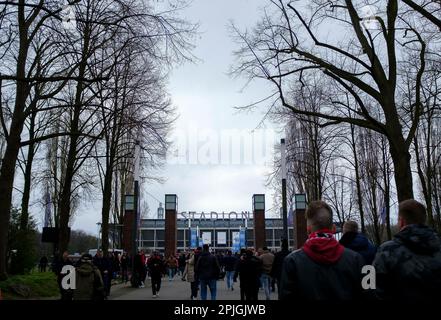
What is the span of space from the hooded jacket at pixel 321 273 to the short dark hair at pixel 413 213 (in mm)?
878

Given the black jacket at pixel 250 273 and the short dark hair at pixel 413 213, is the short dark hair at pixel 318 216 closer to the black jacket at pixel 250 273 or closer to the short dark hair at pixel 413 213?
the short dark hair at pixel 413 213

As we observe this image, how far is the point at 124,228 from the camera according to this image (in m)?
46.4

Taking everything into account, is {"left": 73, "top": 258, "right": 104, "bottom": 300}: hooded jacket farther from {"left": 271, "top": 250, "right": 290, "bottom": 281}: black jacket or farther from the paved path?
the paved path

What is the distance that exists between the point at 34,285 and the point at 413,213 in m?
18.8

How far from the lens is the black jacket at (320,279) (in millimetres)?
3951

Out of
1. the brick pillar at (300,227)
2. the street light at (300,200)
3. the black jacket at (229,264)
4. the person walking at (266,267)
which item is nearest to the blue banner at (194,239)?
the brick pillar at (300,227)

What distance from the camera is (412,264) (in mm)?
4426

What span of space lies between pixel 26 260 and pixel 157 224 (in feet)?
201

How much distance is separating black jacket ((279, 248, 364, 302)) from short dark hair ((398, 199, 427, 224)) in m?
0.92

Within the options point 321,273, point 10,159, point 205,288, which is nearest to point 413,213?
point 321,273

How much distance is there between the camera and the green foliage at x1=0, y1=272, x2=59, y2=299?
59.4ft
